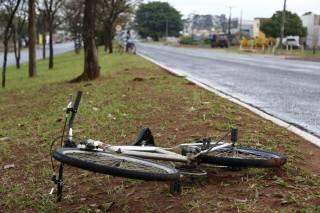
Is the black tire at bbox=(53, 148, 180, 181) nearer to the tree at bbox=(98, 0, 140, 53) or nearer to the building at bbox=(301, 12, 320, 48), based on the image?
the tree at bbox=(98, 0, 140, 53)

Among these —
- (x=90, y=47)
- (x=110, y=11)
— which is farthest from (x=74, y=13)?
(x=90, y=47)

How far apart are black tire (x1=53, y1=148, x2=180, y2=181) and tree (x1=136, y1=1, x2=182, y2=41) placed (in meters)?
137

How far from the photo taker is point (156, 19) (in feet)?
466

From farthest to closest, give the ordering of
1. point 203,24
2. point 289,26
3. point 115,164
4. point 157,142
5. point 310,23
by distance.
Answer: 1. point 203,24
2. point 310,23
3. point 289,26
4. point 157,142
5. point 115,164

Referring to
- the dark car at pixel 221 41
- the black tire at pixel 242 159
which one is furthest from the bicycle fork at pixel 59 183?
the dark car at pixel 221 41

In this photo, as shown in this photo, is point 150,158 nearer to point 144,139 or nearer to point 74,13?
point 144,139

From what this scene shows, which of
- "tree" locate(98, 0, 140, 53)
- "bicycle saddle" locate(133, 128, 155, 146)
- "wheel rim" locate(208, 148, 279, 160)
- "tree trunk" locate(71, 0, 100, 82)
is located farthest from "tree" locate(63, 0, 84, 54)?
"wheel rim" locate(208, 148, 279, 160)

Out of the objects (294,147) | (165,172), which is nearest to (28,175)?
(165,172)

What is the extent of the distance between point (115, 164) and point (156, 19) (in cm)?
13948

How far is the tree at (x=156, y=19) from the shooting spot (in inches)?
5571

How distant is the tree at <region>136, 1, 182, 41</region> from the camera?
464 ft

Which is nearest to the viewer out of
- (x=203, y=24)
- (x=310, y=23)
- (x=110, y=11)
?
(x=110, y=11)

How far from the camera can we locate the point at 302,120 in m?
8.36

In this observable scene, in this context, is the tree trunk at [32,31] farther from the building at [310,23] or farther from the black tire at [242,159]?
the building at [310,23]
